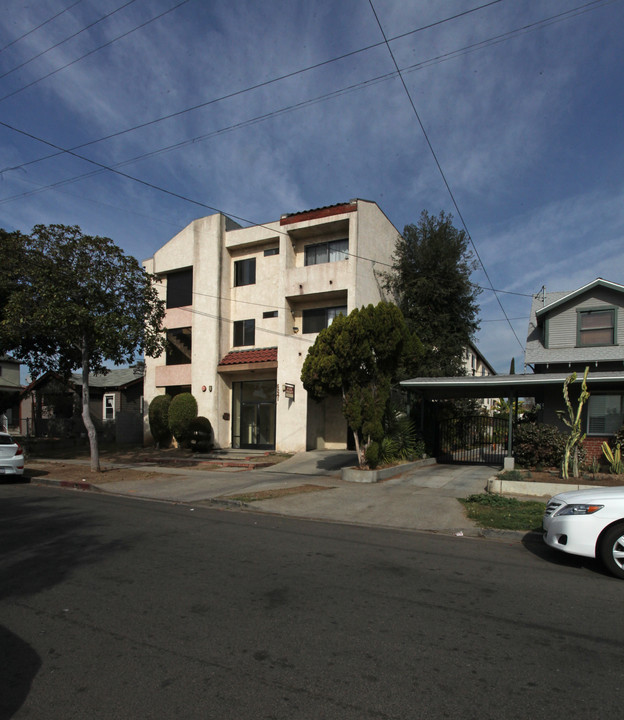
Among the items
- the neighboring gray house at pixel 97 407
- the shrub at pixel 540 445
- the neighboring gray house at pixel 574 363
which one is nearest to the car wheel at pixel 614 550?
the shrub at pixel 540 445

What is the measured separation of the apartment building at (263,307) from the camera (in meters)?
21.8

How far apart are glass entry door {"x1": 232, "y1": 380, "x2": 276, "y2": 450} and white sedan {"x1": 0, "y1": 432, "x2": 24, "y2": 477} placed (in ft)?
35.7

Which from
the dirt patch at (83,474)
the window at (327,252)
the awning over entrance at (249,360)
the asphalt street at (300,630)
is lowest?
the dirt patch at (83,474)

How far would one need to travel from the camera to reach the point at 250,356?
77.2 ft

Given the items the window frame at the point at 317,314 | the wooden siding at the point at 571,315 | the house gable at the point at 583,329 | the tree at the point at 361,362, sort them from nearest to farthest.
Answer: the tree at the point at 361,362
the house gable at the point at 583,329
the wooden siding at the point at 571,315
the window frame at the point at 317,314

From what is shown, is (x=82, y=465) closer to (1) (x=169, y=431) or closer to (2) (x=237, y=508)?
(1) (x=169, y=431)

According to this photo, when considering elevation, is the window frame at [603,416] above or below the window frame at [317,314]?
below

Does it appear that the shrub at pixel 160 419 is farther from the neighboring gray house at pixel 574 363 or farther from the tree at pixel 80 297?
the neighboring gray house at pixel 574 363

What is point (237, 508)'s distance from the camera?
35.4ft

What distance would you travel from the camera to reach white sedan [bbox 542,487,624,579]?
19.8 feet

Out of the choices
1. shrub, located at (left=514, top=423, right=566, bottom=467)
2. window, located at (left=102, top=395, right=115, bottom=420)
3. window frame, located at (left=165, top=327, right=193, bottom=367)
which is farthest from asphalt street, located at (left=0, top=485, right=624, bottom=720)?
window, located at (left=102, top=395, right=115, bottom=420)

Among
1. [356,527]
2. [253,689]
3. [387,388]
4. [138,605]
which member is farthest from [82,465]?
[253,689]

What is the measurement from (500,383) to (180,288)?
55.5 ft

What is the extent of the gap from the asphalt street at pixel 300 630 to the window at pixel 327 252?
16754mm
